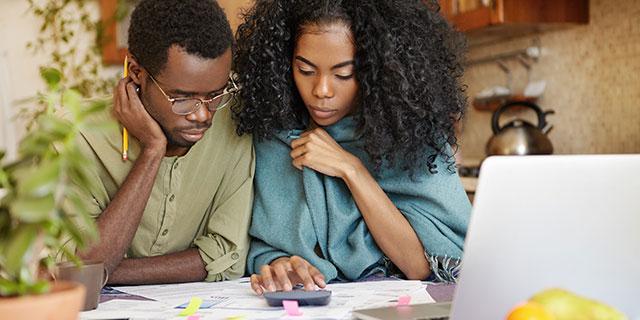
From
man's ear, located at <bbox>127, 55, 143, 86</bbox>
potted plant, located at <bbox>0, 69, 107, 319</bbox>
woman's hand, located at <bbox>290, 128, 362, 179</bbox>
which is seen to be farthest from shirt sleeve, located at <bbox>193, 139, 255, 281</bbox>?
potted plant, located at <bbox>0, 69, 107, 319</bbox>

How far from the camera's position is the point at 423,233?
1.39 meters

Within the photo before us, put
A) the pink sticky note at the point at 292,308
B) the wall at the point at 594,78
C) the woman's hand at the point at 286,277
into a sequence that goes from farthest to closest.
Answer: the wall at the point at 594,78, the woman's hand at the point at 286,277, the pink sticky note at the point at 292,308

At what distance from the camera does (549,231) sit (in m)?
0.76

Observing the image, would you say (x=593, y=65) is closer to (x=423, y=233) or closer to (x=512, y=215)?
(x=423, y=233)

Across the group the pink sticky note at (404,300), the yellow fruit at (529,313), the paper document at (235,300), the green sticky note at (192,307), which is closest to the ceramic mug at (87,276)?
the paper document at (235,300)

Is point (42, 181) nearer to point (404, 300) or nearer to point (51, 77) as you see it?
point (51, 77)

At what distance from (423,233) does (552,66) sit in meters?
1.86

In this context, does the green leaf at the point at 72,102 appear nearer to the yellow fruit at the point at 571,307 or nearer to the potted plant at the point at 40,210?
the potted plant at the point at 40,210

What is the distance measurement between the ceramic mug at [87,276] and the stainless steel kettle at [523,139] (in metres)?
2.01

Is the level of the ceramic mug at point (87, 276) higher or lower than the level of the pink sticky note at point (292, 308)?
higher

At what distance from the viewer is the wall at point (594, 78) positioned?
2.56 meters

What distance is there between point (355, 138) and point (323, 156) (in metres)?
0.11

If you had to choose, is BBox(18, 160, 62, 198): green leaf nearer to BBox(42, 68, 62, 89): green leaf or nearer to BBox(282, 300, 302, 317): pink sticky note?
BBox(42, 68, 62, 89): green leaf

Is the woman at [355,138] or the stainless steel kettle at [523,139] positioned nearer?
the woman at [355,138]
